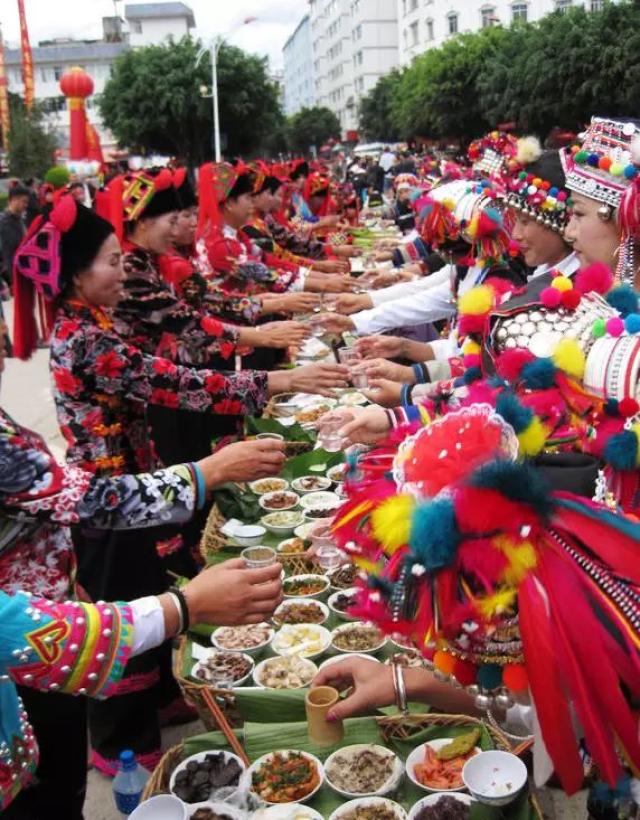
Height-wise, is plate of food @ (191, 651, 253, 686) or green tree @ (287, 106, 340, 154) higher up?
green tree @ (287, 106, 340, 154)

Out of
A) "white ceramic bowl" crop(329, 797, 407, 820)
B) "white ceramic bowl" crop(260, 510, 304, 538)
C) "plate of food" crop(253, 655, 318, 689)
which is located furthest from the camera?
"white ceramic bowl" crop(260, 510, 304, 538)

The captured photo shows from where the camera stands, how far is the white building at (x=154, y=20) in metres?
71.7

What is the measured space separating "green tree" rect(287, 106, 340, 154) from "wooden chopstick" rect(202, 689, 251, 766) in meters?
69.3

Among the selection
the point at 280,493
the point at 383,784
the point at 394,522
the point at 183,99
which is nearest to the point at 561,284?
the point at 394,522

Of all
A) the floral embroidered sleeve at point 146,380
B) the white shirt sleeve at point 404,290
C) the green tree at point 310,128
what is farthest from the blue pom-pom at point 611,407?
the green tree at point 310,128

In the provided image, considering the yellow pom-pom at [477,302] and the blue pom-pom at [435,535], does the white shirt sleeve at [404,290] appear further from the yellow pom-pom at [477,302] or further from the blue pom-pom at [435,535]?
the blue pom-pom at [435,535]

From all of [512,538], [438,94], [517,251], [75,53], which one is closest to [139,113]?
[438,94]

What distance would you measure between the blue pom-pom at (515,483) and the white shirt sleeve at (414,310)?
12.6ft

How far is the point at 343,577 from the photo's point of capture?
3.25m

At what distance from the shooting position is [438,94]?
115 feet

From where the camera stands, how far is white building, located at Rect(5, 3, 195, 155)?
235ft

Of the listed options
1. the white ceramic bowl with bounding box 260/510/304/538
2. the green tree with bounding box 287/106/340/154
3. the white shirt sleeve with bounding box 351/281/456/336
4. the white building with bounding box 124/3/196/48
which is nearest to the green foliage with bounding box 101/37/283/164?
the green tree with bounding box 287/106/340/154

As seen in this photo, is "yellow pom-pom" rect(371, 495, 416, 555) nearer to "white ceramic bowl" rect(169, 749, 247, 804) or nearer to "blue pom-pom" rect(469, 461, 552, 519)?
"blue pom-pom" rect(469, 461, 552, 519)

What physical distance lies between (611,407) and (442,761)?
3.88ft
